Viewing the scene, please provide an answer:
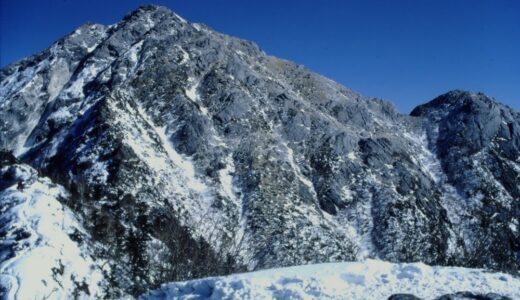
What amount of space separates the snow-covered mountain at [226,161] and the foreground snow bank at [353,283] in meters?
11.2

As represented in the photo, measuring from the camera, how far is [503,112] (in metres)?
108

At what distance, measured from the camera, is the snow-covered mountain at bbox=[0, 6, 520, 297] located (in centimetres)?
4125

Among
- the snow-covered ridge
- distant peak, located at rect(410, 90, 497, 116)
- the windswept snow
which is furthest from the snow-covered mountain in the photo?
distant peak, located at rect(410, 90, 497, 116)

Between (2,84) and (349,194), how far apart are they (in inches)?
2915

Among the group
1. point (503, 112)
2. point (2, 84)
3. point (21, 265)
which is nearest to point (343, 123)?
point (503, 112)

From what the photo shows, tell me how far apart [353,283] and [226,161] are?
186 feet

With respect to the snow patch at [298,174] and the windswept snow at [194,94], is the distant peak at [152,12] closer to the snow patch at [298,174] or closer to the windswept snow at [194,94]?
the windswept snow at [194,94]

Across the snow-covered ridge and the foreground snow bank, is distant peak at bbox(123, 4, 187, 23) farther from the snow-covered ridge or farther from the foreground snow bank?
the foreground snow bank

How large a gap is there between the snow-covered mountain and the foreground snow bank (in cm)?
1121

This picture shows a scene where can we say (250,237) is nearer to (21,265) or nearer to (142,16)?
(21,265)

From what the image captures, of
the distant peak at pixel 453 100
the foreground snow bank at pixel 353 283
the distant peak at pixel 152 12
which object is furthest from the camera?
the distant peak at pixel 453 100

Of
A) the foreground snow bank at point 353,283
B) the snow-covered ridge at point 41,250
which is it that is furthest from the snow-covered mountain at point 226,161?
the foreground snow bank at point 353,283

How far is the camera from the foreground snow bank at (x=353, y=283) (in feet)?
53.8

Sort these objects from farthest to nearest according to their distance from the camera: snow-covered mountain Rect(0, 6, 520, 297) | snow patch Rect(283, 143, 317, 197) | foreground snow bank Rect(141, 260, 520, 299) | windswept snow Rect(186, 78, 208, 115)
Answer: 1. windswept snow Rect(186, 78, 208, 115)
2. snow patch Rect(283, 143, 317, 197)
3. snow-covered mountain Rect(0, 6, 520, 297)
4. foreground snow bank Rect(141, 260, 520, 299)
